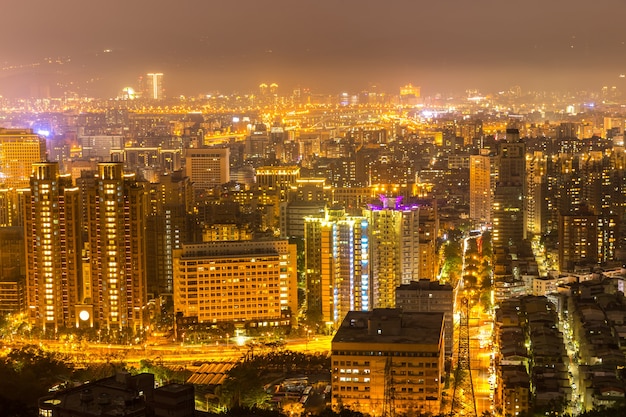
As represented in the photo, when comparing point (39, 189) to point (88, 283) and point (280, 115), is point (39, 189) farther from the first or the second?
point (280, 115)

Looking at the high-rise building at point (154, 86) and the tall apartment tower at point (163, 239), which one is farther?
the high-rise building at point (154, 86)

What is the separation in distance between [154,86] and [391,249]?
505cm

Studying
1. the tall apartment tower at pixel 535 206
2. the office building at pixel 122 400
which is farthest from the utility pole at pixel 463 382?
the tall apartment tower at pixel 535 206

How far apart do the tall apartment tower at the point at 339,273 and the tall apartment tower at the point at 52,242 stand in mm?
2071

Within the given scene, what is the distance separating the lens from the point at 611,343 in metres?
Result: 9.04

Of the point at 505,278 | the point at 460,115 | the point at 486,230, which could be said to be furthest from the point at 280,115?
the point at 505,278

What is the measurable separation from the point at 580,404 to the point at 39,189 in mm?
5001

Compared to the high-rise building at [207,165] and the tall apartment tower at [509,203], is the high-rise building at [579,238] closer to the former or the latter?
the tall apartment tower at [509,203]

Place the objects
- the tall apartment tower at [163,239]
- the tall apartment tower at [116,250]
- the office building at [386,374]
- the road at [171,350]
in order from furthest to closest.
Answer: the tall apartment tower at [163,239], the tall apartment tower at [116,250], the road at [171,350], the office building at [386,374]

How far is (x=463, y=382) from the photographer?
8.46m

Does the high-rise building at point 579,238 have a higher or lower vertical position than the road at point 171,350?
higher

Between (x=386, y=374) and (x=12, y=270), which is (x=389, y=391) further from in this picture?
(x=12, y=270)

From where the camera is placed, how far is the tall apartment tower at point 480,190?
15484 mm

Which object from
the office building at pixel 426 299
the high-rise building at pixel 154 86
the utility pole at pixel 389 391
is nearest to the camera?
the utility pole at pixel 389 391
